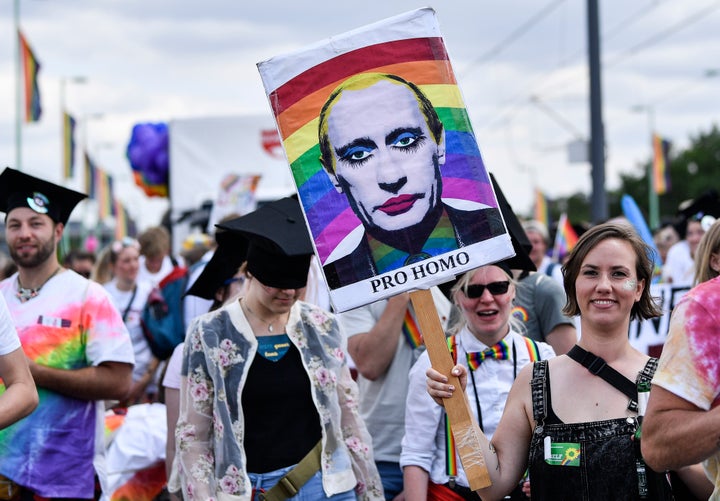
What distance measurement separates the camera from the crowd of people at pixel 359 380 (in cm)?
327

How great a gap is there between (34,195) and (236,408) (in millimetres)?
1654

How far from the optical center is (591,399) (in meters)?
3.38

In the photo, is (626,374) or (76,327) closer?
(626,374)

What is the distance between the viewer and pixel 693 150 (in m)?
71.0

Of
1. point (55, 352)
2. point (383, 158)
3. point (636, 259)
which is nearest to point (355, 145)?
point (383, 158)

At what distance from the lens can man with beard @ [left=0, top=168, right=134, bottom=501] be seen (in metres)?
4.92

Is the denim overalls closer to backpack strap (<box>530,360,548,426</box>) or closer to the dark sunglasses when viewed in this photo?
backpack strap (<box>530,360,548,426</box>)

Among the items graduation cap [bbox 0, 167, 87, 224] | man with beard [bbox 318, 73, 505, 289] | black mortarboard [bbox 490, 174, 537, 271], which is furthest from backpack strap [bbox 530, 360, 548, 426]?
graduation cap [bbox 0, 167, 87, 224]

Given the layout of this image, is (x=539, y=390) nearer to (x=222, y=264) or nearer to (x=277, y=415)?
(x=277, y=415)

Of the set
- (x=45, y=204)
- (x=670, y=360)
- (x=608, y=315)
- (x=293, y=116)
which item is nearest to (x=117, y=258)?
(x=45, y=204)

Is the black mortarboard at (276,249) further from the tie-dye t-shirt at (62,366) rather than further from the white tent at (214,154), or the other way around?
the white tent at (214,154)

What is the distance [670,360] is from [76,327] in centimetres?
329

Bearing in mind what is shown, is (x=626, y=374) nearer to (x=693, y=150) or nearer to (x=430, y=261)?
(x=430, y=261)

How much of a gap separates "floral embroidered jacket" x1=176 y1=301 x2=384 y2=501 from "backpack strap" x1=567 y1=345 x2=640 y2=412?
4.75 feet
